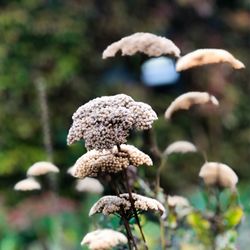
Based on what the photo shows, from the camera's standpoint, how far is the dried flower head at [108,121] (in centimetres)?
156

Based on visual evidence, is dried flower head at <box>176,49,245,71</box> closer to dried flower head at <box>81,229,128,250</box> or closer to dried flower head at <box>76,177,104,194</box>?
dried flower head at <box>81,229,128,250</box>

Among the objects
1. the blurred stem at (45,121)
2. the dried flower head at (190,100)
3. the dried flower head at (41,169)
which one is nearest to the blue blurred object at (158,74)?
the blurred stem at (45,121)

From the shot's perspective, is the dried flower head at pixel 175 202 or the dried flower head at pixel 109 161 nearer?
the dried flower head at pixel 109 161

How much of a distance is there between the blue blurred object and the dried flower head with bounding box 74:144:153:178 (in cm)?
463

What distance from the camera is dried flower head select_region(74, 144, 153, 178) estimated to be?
166 centimetres

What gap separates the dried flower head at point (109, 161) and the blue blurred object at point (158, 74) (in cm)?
463

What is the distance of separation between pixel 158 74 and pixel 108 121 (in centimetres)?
511

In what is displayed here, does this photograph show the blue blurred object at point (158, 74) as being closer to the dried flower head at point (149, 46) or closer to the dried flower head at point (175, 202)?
the dried flower head at point (175, 202)

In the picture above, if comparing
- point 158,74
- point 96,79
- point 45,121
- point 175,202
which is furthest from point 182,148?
point 158,74

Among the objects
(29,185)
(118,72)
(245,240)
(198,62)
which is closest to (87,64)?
(118,72)

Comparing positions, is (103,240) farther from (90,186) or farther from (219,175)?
(90,186)

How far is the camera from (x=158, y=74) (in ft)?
21.8

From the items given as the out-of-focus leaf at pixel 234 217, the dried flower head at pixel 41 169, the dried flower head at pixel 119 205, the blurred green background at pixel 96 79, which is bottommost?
the dried flower head at pixel 119 205

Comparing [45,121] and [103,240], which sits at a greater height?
[45,121]
